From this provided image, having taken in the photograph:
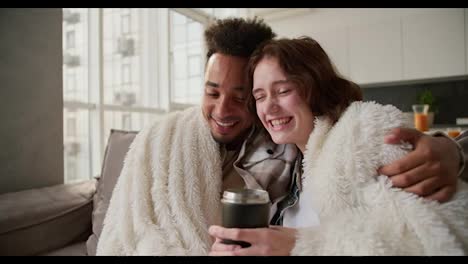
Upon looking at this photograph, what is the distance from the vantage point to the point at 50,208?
1.19 metres

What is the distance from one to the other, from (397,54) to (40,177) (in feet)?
11.5

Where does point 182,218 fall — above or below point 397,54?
below

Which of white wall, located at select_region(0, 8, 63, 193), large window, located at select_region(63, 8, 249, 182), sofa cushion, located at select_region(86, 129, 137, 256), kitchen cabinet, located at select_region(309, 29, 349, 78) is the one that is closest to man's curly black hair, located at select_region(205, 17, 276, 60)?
sofa cushion, located at select_region(86, 129, 137, 256)

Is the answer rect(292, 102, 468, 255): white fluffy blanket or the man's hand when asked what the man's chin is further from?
the man's hand

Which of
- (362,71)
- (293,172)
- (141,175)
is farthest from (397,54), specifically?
(141,175)

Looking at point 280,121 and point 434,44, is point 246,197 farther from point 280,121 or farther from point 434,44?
point 434,44

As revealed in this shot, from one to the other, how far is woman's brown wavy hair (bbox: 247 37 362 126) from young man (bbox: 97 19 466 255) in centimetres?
18

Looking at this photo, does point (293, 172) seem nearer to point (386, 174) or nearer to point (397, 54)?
point (386, 174)

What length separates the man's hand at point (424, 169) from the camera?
621 mm

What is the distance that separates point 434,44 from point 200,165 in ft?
11.1

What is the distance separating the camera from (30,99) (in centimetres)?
172

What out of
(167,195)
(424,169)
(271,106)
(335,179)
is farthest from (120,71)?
(424,169)

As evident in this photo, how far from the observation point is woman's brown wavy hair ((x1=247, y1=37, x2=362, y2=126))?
2.67 feet

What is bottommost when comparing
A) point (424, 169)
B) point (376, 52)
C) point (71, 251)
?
point (71, 251)
